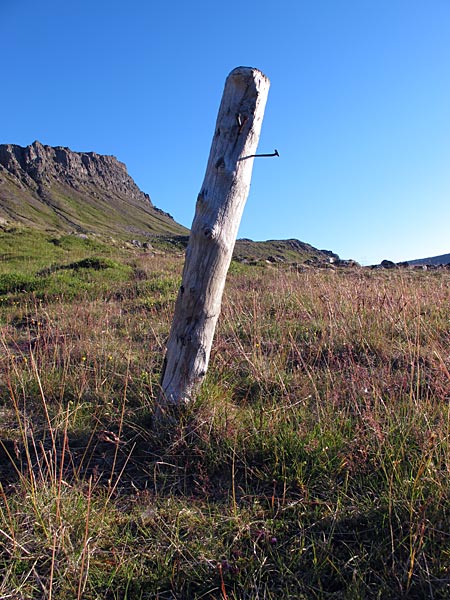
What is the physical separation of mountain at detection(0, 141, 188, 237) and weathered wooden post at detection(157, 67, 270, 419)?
88876 millimetres

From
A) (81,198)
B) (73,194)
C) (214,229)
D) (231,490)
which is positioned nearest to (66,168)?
(73,194)

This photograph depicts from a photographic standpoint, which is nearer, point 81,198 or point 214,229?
point 214,229

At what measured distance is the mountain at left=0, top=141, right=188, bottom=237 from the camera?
97.7 metres

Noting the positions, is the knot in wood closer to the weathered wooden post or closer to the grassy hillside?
the weathered wooden post

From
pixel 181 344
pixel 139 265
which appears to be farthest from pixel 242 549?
pixel 139 265

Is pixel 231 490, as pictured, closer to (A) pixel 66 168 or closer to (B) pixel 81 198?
(B) pixel 81 198

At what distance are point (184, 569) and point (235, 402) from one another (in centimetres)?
150

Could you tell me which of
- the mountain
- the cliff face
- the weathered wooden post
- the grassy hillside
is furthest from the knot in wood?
the cliff face

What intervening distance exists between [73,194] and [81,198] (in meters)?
3.02

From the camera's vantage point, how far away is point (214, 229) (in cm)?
259

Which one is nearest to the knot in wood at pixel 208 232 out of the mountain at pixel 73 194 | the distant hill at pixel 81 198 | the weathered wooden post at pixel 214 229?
the weathered wooden post at pixel 214 229

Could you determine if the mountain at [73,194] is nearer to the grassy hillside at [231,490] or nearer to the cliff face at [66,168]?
the cliff face at [66,168]

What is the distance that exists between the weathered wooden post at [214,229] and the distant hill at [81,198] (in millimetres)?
74876

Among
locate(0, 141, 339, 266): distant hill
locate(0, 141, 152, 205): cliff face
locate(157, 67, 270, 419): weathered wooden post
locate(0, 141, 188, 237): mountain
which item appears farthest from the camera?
locate(0, 141, 152, 205): cliff face
